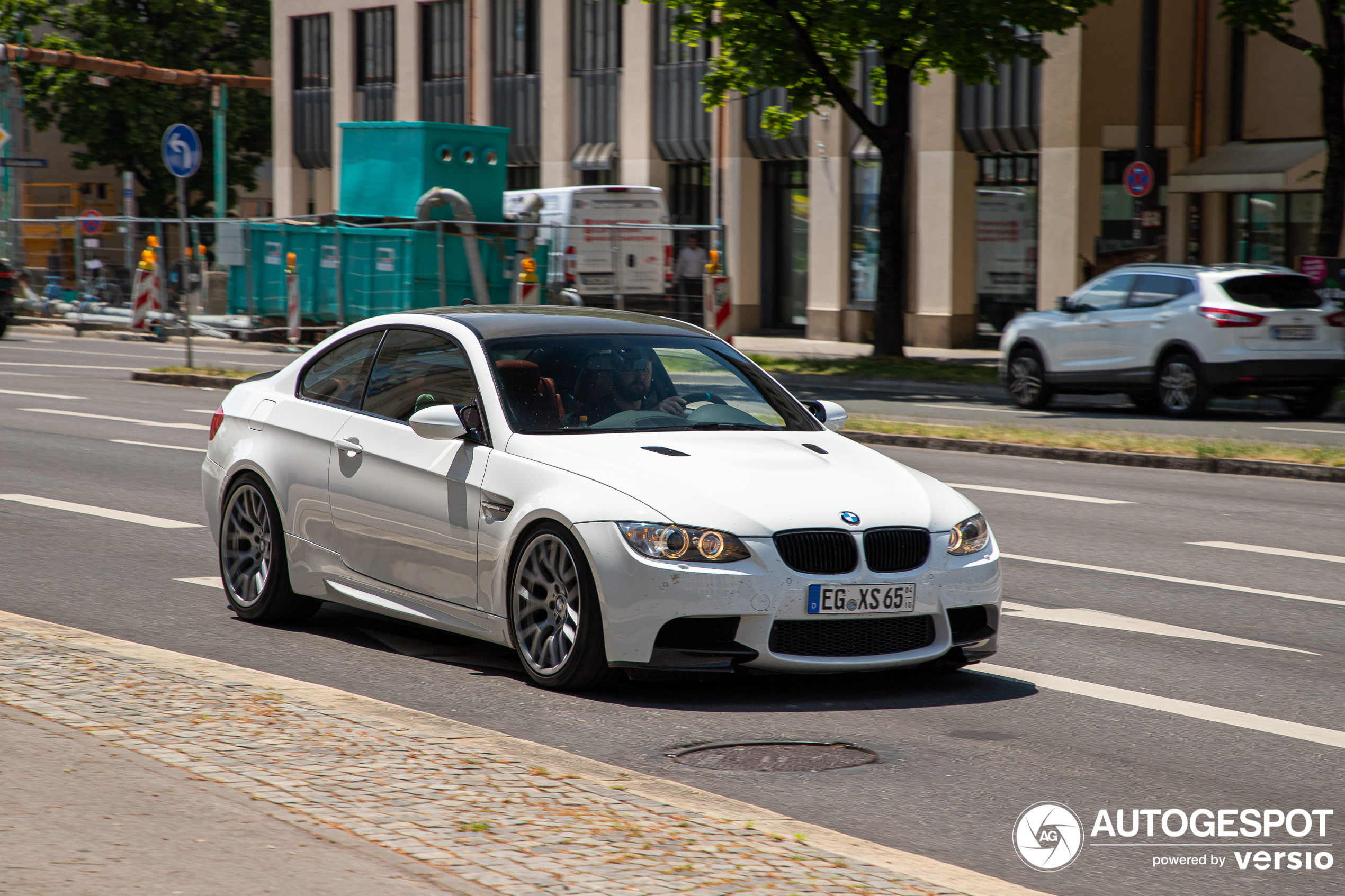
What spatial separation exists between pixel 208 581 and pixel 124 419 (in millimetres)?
9422

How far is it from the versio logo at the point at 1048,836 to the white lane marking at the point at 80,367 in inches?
828

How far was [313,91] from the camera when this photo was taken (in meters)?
49.1

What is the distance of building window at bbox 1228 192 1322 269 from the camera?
28688mm

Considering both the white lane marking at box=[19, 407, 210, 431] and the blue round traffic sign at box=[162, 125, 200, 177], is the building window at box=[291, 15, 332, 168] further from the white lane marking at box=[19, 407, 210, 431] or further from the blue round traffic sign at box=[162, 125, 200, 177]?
the white lane marking at box=[19, 407, 210, 431]

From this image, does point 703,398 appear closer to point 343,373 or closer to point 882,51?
point 343,373

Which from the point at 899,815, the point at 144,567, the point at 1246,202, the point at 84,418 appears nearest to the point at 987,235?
the point at 1246,202

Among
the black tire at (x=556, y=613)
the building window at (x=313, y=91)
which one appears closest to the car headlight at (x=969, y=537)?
the black tire at (x=556, y=613)

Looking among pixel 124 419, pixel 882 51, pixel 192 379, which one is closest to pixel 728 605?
pixel 124 419

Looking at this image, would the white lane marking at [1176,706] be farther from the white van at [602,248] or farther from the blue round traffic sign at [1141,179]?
the white van at [602,248]

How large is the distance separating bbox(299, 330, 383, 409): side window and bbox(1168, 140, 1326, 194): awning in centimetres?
2263

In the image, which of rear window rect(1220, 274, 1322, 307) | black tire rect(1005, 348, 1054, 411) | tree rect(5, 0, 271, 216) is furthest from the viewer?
tree rect(5, 0, 271, 216)

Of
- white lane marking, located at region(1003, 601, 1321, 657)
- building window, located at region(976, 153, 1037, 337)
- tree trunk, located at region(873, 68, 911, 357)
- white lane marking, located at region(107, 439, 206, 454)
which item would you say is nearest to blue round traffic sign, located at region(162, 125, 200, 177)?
white lane marking, located at region(107, 439, 206, 454)

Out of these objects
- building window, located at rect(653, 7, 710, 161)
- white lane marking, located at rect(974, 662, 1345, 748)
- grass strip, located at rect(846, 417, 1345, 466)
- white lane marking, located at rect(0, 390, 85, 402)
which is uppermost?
building window, located at rect(653, 7, 710, 161)

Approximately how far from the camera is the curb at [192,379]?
21.9 meters
